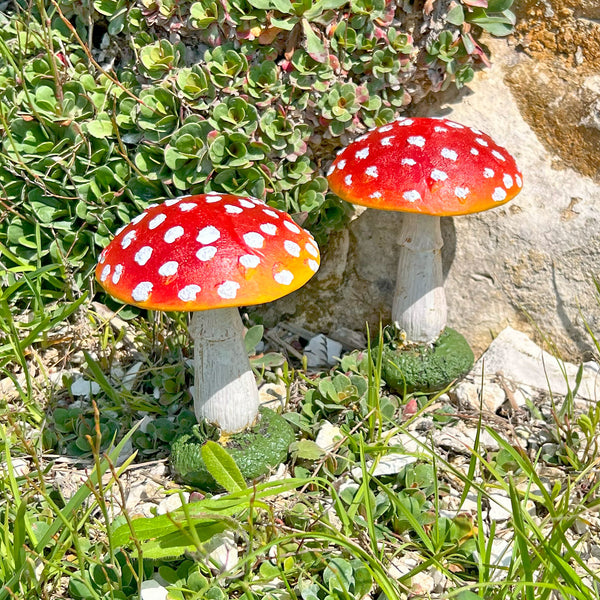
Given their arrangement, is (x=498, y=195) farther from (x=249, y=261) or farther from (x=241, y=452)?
(x=241, y=452)

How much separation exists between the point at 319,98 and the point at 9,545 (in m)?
2.10

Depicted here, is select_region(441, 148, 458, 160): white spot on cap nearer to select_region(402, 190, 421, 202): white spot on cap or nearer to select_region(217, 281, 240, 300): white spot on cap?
select_region(402, 190, 421, 202): white spot on cap

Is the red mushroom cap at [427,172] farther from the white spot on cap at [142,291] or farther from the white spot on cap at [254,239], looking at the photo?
the white spot on cap at [142,291]

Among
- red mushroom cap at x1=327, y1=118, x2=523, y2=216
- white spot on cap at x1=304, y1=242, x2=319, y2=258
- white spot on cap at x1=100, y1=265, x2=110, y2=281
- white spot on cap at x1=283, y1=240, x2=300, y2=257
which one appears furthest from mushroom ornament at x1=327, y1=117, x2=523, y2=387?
white spot on cap at x1=100, y1=265, x2=110, y2=281

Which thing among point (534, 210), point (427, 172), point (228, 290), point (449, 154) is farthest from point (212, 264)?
point (534, 210)

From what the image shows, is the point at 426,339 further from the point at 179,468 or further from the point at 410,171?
the point at 179,468

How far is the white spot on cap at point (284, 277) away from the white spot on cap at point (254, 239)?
12 centimetres

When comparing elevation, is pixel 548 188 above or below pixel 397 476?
above

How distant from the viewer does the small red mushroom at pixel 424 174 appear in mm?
2562

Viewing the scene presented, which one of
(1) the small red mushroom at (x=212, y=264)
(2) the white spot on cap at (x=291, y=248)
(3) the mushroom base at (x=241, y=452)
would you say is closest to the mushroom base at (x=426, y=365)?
(3) the mushroom base at (x=241, y=452)

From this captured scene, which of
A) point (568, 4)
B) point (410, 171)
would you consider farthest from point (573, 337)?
point (568, 4)

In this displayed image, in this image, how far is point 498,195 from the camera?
8.63 feet

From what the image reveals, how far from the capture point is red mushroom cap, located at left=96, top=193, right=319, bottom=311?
212 cm

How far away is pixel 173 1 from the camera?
2957 millimetres
